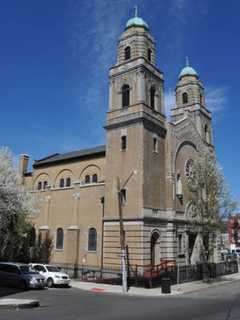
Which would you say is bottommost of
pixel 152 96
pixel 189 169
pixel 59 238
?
pixel 59 238

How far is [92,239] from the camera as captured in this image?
37.0 m

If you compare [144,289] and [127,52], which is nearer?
[144,289]

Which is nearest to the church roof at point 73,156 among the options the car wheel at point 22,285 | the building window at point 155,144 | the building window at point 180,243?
the building window at point 155,144

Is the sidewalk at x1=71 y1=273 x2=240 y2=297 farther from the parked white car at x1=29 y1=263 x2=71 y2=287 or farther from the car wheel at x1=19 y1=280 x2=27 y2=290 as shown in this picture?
the car wheel at x1=19 y1=280 x2=27 y2=290

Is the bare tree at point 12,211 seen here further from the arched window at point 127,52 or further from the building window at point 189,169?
the building window at point 189,169

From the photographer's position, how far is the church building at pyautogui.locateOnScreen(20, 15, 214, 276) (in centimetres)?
3325

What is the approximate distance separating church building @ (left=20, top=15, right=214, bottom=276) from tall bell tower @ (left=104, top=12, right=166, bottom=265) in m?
0.09

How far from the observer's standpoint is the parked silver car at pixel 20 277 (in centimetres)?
2586

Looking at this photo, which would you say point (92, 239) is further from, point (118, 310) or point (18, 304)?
point (118, 310)

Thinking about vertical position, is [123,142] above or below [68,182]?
above

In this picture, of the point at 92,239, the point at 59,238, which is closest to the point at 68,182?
the point at 59,238

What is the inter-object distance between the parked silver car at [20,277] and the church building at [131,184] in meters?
8.34

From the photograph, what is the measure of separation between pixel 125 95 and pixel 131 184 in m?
9.86

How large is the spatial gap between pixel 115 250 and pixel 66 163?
50.7 feet
